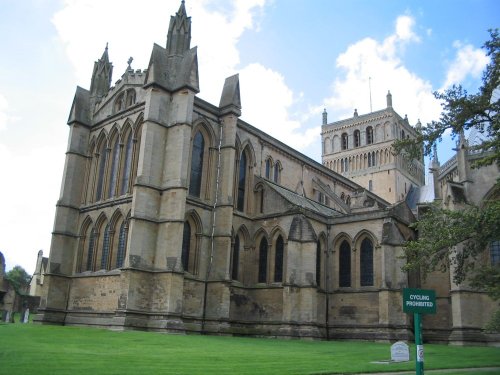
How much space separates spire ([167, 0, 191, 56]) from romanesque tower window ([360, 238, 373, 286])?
58.8 ft

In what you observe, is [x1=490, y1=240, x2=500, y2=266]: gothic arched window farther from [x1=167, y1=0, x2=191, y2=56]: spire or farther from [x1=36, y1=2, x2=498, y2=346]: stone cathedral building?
[x1=167, y1=0, x2=191, y2=56]: spire

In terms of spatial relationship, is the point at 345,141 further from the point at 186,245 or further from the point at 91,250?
the point at 91,250

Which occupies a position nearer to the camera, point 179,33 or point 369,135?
point 179,33

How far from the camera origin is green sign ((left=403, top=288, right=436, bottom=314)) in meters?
12.0

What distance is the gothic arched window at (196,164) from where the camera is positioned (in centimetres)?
3400

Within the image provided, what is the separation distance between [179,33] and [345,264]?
765 inches

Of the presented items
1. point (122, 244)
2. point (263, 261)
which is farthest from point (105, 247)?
point (263, 261)

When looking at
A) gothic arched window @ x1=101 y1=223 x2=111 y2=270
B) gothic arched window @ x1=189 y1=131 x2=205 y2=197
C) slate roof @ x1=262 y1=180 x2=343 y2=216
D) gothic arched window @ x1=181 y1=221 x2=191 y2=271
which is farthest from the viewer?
slate roof @ x1=262 y1=180 x2=343 y2=216

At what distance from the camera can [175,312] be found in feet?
94.5

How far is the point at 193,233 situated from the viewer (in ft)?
109

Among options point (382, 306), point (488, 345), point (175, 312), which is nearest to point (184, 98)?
point (175, 312)

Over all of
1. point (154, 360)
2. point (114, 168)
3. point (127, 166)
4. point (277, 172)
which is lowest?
point (154, 360)

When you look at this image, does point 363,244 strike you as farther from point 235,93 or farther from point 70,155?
point 70,155

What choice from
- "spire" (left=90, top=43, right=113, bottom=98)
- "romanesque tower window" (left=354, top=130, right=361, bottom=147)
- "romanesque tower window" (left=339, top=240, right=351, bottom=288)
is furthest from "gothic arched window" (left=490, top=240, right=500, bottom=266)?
"romanesque tower window" (left=354, top=130, right=361, bottom=147)
